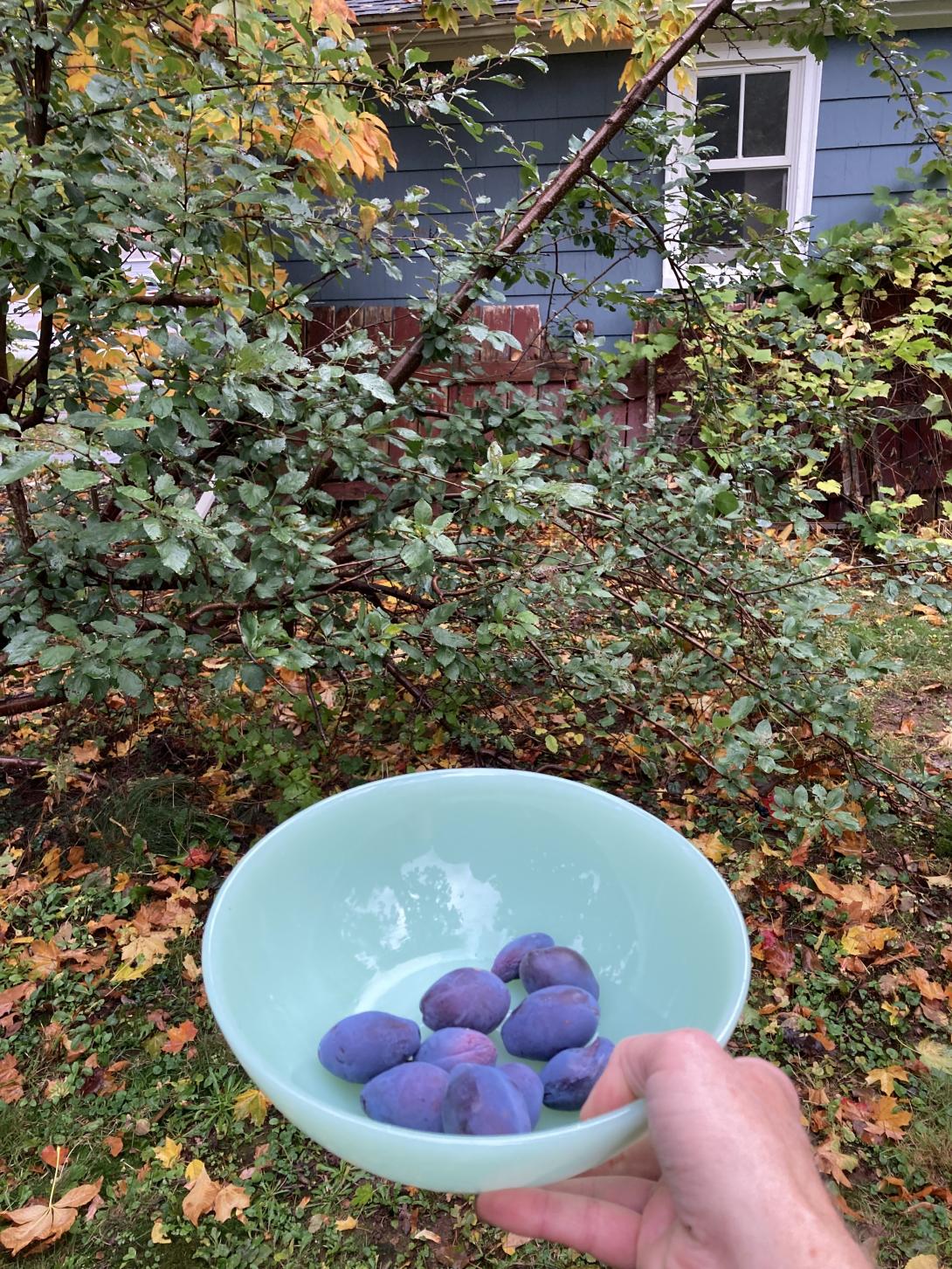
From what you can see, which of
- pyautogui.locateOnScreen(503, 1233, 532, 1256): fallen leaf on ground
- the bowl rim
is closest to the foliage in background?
the bowl rim

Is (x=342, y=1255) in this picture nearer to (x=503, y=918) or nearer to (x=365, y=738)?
(x=503, y=918)

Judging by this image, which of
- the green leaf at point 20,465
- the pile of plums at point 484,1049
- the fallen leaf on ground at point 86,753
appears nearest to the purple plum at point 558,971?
the pile of plums at point 484,1049

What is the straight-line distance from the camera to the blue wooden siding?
482 cm

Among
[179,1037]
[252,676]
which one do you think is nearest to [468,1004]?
[252,676]

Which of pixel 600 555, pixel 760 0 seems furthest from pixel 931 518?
pixel 600 555

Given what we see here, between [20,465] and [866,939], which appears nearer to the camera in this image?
[20,465]

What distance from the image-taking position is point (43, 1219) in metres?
1.38

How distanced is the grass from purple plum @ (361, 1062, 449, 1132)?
2.27ft

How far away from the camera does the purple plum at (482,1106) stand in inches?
31.4

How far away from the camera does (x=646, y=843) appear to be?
108 centimetres

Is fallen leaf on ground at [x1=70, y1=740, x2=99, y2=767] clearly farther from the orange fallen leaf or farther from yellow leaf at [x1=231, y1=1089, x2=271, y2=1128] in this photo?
the orange fallen leaf

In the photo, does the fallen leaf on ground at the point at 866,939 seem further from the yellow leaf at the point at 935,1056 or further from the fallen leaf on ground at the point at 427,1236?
the fallen leaf on ground at the point at 427,1236

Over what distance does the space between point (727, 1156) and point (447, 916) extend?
0.61 meters

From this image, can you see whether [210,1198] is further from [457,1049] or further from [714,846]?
[714,846]
